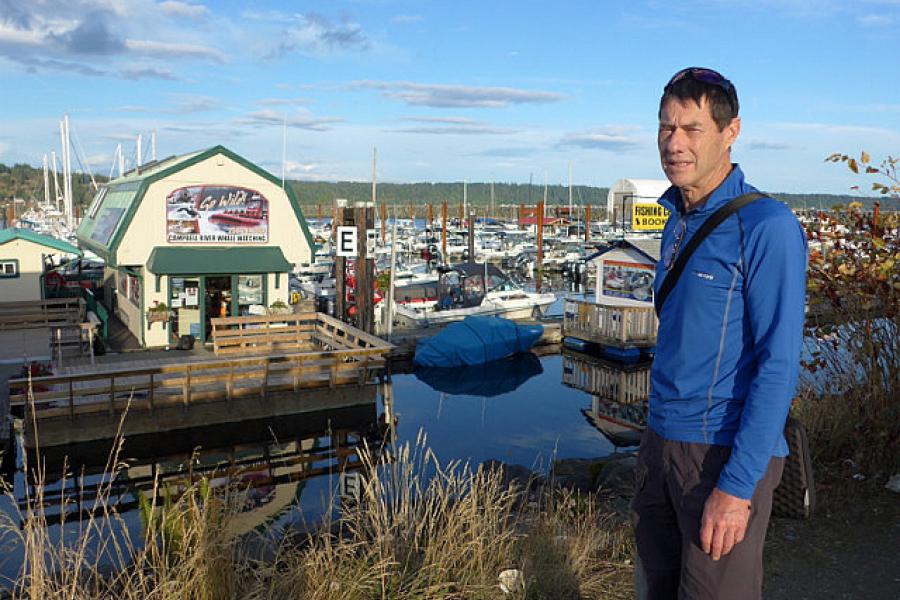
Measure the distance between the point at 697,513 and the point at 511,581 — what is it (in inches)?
85.3

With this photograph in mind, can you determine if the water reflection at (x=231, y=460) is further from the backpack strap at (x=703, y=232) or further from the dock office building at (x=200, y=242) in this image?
the backpack strap at (x=703, y=232)

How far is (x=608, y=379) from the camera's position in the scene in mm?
20344

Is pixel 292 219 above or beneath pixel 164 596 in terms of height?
above

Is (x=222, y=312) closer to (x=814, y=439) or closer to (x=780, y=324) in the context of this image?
(x=814, y=439)

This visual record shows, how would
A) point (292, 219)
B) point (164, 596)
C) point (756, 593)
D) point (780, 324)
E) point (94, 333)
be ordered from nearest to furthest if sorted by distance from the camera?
point (780, 324) < point (756, 593) < point (164, 596) < point (94, 333) < point (292, 219)

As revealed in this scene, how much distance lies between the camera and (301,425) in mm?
14906

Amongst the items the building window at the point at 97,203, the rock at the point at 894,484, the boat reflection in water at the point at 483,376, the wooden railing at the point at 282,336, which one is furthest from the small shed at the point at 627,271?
the rock at the point at 894,484

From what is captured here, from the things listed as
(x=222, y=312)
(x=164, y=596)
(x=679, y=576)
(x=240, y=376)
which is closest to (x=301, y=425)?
(x=240, y=376)

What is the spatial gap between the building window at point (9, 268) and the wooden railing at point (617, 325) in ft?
50.5

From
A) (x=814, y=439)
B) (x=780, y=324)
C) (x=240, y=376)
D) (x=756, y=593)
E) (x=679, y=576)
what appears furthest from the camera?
(x=240, y=376)

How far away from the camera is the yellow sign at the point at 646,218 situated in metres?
24.1

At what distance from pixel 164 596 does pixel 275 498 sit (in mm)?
7921

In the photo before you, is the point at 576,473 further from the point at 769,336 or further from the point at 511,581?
the point at 769,336

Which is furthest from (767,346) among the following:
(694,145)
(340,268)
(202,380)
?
(340,268)
